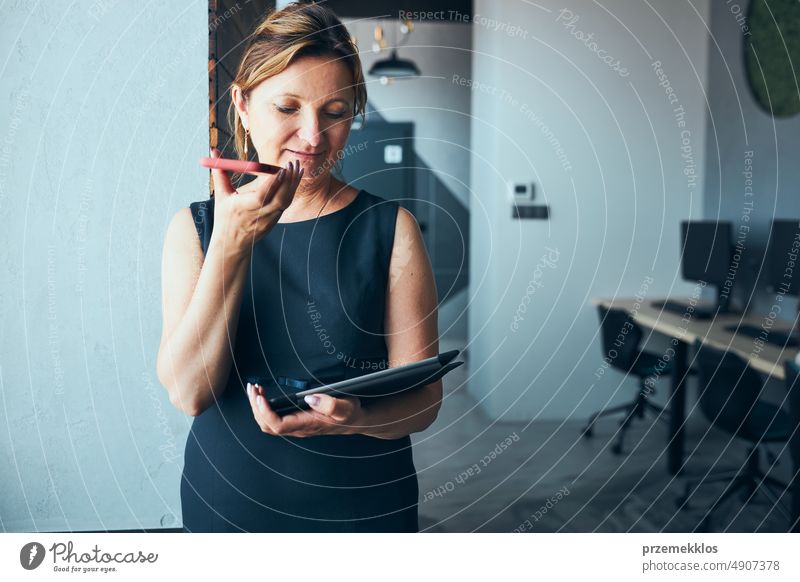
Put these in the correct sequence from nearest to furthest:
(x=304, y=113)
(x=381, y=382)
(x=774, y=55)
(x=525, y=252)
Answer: (x=381, y=382), (x=304, y=113), (x=774, y=55), (x=525, y=252)

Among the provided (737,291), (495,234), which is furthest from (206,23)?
(737,291)

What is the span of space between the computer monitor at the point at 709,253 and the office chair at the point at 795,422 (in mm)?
1098

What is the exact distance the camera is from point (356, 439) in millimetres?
1000

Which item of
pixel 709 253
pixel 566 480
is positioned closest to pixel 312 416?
pixel 566 480

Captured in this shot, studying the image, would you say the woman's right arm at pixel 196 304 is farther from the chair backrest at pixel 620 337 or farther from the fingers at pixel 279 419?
the chair backrest at pixel 620 337

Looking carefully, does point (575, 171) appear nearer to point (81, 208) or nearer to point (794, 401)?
point (794, 401)

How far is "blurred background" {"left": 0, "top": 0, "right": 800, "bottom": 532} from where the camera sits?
127 centimetres

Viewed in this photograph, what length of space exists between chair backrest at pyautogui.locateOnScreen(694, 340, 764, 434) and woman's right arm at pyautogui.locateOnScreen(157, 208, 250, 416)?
63.0 inches

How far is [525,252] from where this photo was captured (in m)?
2.90

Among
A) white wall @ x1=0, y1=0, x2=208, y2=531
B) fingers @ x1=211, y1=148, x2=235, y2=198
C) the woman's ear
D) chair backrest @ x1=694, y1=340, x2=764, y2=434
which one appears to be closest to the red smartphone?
fingers @ x1=211, y1=148, x2=235, y2=198

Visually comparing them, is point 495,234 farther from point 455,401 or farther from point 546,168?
point 455,401

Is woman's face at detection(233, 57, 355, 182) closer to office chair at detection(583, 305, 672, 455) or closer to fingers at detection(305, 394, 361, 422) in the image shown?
fingers at detection(305, 394, 361, 422)
